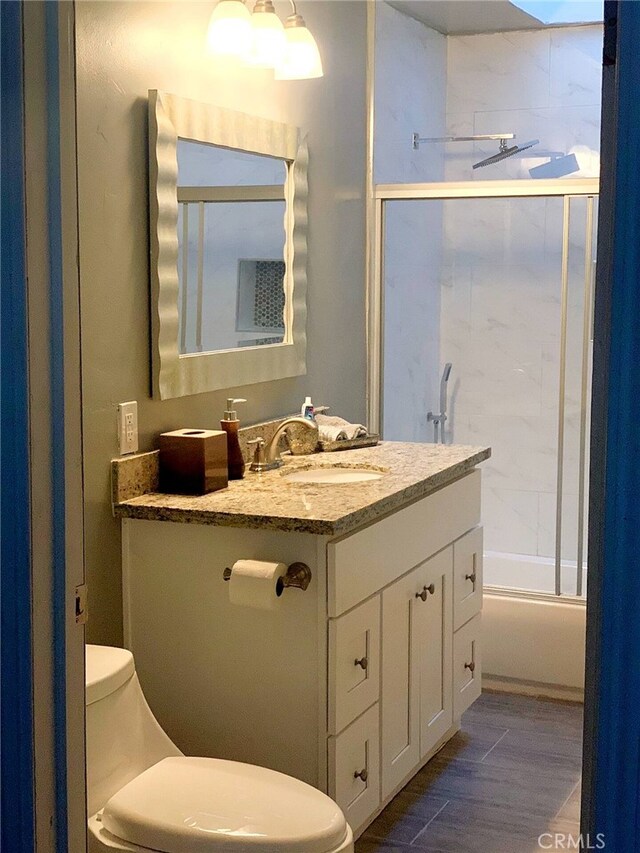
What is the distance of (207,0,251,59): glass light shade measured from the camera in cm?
290

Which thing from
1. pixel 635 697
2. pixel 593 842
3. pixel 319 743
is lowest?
pixel 319 743

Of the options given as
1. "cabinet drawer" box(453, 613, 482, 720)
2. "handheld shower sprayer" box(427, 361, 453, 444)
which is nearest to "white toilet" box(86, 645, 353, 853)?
"cabinet drawer" box(453, 613, 482, 720)

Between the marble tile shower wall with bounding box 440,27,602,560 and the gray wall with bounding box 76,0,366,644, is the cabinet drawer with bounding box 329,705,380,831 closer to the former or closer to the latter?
the gray wall with bounding box 76,0,366,644

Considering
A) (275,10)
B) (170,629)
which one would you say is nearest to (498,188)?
(275,10)

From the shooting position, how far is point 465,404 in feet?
15.6

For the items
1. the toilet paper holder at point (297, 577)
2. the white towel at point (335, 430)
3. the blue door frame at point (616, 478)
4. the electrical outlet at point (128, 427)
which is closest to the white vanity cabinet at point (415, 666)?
the toilet paper holder at point (297, 577)

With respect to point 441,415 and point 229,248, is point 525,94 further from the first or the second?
point 229,248

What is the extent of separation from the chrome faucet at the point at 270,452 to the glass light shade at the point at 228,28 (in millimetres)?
1031

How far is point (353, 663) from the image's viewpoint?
8.66 feet

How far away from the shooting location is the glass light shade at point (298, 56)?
315 centimetres

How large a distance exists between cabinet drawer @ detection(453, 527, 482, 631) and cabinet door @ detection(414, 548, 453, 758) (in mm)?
49

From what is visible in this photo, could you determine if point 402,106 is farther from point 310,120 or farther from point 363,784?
point 363,784

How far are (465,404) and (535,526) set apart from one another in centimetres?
59

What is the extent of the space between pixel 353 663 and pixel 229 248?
119 cm
